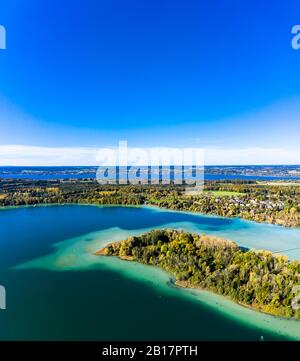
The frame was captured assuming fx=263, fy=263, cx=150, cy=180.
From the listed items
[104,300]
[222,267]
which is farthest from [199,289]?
[104,300]

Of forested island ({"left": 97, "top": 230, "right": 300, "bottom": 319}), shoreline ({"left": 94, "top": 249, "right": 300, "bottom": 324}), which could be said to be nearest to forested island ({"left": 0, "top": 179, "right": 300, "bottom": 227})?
forested island ({"left": 97, "top": 230, "right": 300, "bottom": 319})

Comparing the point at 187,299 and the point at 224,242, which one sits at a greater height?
the point at 224,242

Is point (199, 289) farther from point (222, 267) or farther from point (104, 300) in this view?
point (104, 300)

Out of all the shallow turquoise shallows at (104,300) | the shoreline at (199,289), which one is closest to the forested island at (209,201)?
the shallow turquoise shallows at (104,300)
